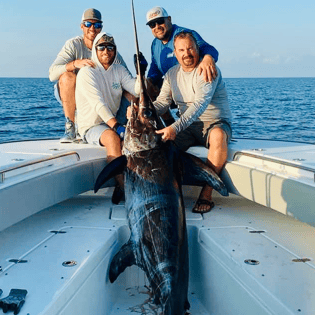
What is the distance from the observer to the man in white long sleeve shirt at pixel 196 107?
14.8 ft

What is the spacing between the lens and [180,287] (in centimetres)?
324

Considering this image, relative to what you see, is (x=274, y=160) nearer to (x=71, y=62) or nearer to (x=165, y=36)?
(x=165, y=36)

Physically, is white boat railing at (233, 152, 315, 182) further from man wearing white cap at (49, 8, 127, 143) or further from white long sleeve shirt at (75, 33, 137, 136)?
man wearing white cap at (49, 8, 127, 143)

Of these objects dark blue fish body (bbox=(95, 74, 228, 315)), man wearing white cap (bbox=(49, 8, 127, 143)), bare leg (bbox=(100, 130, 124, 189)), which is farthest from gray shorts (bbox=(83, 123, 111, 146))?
dark blue fish body (bbox=(95, 74, 228, 315))

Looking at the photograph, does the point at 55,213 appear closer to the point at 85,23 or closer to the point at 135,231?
the point at 135,231

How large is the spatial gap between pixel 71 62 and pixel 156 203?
261 cm

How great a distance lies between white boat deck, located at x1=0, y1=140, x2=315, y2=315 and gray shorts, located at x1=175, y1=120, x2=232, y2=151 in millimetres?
162

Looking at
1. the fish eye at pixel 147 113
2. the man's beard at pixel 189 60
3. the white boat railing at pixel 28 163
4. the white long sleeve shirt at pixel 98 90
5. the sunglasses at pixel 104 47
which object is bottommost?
the white boat railing at pixel 28 163

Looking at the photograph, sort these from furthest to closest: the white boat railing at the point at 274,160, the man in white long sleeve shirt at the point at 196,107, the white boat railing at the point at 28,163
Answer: the man in white long sleeve shirt at the point at 196,107 → the white boat railing at the point at 274,160 → the white boat railing at the point at 28,163

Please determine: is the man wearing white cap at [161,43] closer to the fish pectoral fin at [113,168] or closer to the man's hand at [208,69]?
the man's hand at [208,69]

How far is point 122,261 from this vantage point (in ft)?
11.7

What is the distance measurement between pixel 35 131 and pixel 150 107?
15506 mm

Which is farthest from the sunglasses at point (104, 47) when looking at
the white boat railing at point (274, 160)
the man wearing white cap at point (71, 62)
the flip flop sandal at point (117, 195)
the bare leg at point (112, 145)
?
the white boat railing at point (274, 160)

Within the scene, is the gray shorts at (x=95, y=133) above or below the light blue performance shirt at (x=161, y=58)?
below
